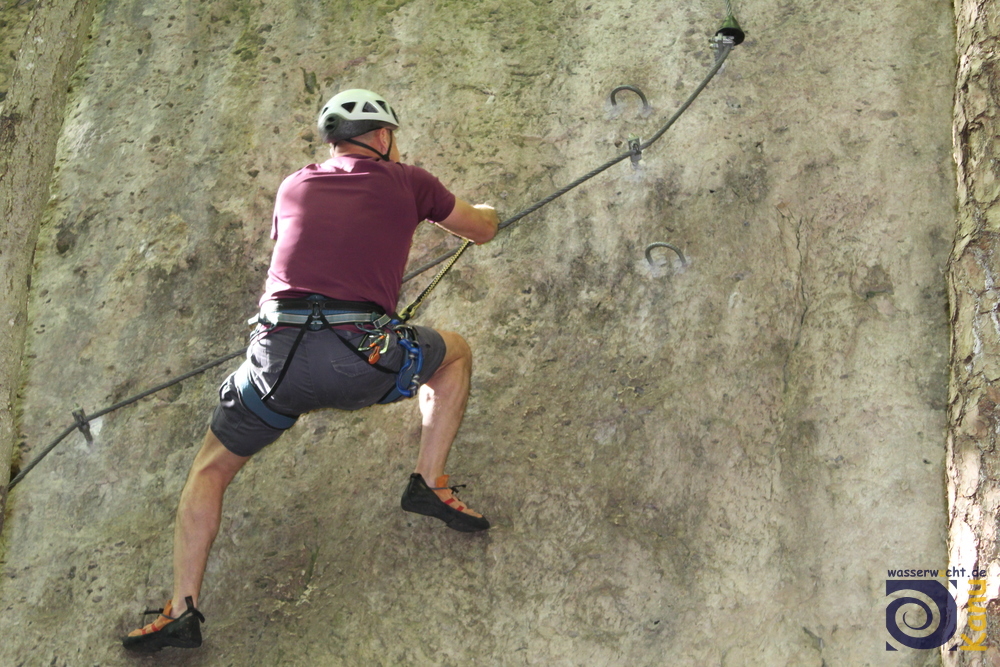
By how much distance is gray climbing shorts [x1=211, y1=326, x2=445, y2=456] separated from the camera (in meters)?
3.21

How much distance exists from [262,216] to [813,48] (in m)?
2.96

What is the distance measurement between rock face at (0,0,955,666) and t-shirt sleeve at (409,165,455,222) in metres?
1.00

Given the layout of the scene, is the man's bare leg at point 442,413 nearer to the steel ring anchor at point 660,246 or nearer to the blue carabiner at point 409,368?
the blue carabiner at point 409,368

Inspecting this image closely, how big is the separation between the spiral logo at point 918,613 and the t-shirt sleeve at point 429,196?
7.40 ft

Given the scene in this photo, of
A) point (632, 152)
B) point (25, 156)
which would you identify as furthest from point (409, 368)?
point (25, 156)

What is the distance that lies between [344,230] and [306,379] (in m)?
0.54

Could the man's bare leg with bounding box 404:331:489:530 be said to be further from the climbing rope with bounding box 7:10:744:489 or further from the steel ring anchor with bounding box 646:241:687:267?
the steel ring anchor with bounding box 646:241:687:267

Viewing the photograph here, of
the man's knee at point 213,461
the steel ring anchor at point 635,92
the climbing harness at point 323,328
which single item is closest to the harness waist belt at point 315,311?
the climbing harness at point 323,328

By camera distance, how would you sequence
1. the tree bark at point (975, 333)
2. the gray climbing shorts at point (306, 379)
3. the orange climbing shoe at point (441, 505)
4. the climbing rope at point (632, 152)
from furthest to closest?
the climbing rope at point (632, 152) → the orange climbing shoe at point (441, 505) → the gray climbing shorts at point (306, 379) → the tree bark at point (975, 333)

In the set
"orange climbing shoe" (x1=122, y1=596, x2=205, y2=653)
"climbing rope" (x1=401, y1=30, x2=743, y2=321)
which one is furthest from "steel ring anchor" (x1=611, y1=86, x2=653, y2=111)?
"orange climbing shoe" (x1=122, y1=596, x2=205, y2=653)

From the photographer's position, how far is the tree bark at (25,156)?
3578mm

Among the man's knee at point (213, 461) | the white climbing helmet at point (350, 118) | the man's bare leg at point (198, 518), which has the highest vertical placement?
the white climbing helmet at point (350, 118)

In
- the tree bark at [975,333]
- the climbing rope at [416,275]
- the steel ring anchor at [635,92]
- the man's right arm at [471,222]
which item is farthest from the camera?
the steel ring anchor at [635,92]

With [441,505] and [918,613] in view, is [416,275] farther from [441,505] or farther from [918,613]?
[918,613]
